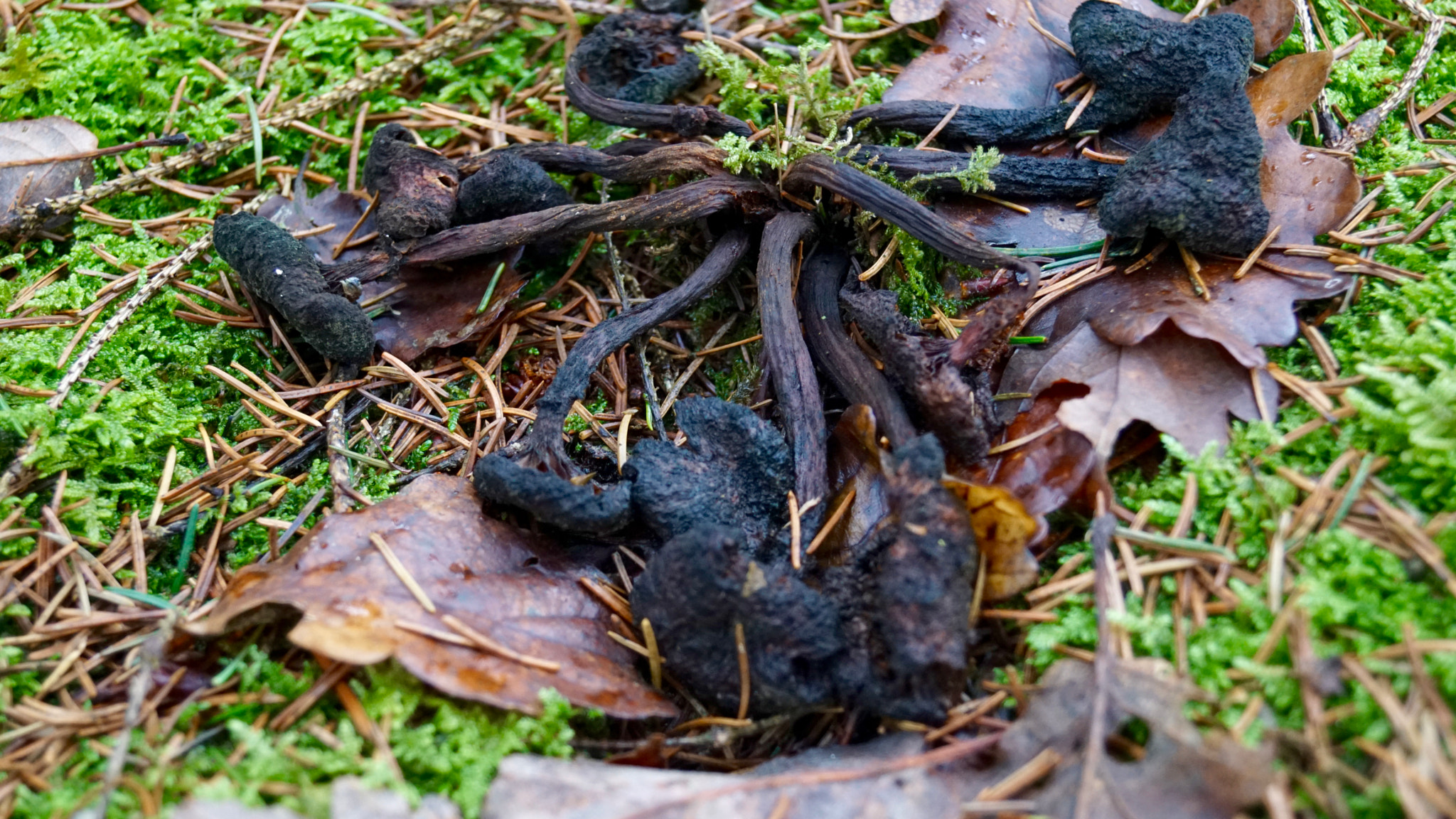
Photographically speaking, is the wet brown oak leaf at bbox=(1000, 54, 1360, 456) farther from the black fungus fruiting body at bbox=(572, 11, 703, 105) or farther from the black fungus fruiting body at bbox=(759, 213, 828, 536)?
the black fungus fruiting body at bbox=(572, 11, 703, 105)

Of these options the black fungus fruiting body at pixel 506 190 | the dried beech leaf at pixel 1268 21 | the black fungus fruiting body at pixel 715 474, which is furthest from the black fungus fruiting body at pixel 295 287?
the dried beech leaf at pixel 1268 21

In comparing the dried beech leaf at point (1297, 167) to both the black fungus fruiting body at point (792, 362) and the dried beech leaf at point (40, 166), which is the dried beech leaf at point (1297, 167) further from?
the dried beech leaf at point (40, 166)

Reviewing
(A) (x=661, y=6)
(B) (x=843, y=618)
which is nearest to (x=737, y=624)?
(B) (x=843, y=618)

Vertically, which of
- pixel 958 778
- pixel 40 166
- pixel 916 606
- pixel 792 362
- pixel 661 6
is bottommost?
pixel 958 778

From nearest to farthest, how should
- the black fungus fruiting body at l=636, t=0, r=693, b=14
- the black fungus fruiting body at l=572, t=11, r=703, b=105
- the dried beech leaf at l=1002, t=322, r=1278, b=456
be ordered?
the dried beech leaf at l=1002, t=322, r=1278, b=456, the black fungus fruiting body at l=572, t=11, r=703, b=105, the black fungus fruiting body at l=636, t=0, r=693, b=14

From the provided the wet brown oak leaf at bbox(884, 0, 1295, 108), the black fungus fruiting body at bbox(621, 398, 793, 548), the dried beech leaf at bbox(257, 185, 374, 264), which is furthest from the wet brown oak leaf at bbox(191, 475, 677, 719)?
the wet brown oak leaf at bbox(884, 0, 1295, 108)

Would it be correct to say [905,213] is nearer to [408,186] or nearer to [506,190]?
[506,190]
